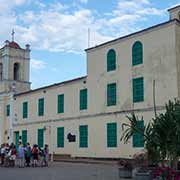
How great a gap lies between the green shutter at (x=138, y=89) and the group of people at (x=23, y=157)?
291 inches

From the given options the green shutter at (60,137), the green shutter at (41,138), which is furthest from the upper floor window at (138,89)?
the green shutter at (41,138)

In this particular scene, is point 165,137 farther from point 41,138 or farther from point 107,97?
point 41,138

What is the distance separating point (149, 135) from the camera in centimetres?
1362

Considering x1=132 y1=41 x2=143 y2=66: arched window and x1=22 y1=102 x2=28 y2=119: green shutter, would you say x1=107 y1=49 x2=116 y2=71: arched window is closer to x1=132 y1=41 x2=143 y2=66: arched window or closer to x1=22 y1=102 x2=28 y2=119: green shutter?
x1=132 y1=41 x2=143 y2=66: arched window

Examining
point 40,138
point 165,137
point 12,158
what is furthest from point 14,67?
point 165,137

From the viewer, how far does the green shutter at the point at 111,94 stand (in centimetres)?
3166

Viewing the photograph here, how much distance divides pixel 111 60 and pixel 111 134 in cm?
562

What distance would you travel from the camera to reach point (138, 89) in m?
29.7

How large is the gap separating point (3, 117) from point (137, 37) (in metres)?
21.2

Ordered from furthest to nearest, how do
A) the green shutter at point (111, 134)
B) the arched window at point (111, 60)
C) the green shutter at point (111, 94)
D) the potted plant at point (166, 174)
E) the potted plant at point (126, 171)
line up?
the arched window at point (111, 60) < the green shutter at point (111, 94) < the green shutter at point (111, 134) < the potted plant at point (126, 171) < the potted plant at point (166, 174)

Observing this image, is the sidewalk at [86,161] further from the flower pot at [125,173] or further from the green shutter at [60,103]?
the flower pot at [125,173]

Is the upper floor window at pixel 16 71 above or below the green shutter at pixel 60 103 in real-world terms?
above

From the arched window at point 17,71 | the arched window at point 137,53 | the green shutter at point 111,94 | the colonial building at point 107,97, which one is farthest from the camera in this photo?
the arched window at point 17,71

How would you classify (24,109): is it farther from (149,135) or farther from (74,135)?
(149,135)
